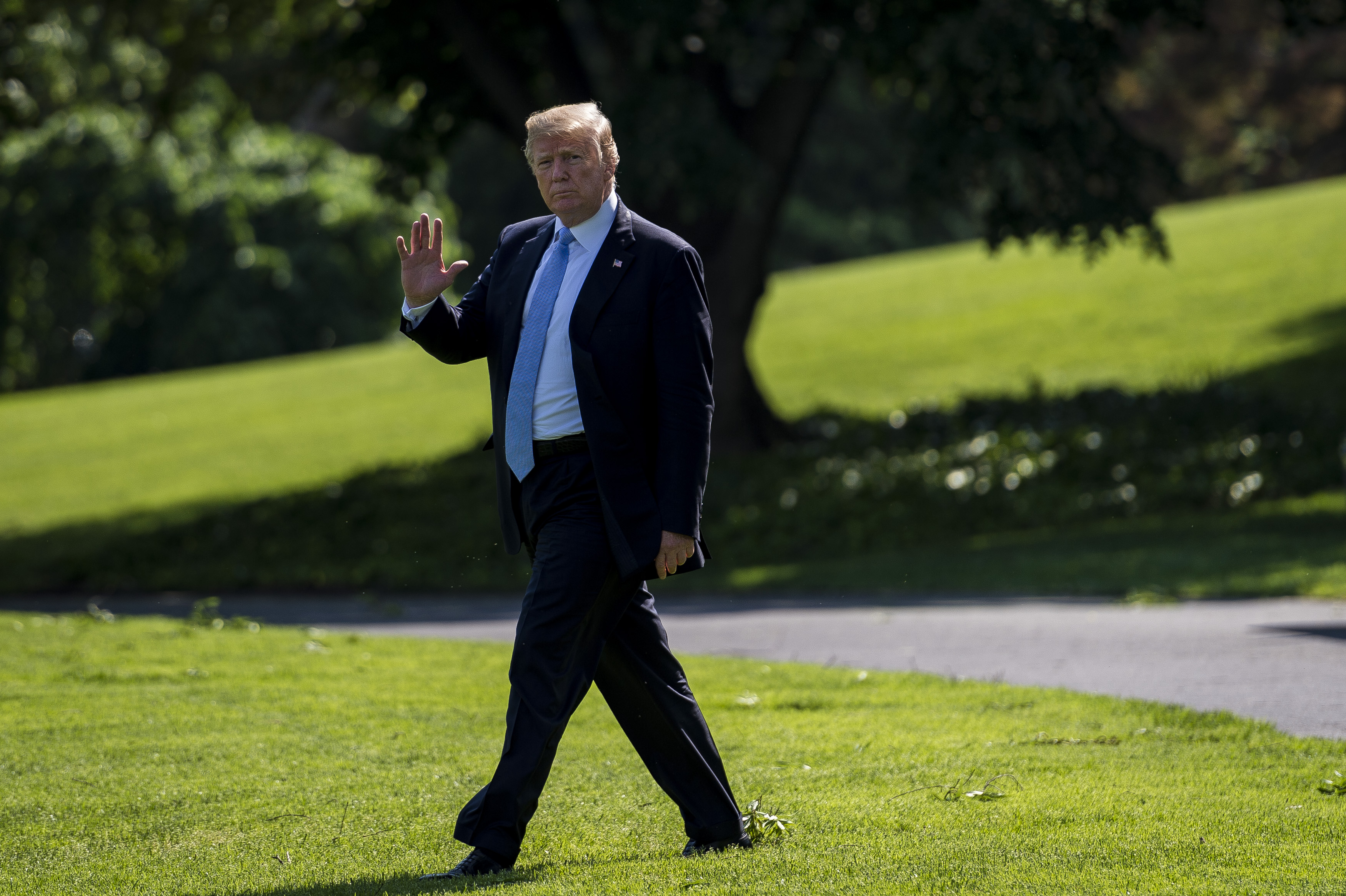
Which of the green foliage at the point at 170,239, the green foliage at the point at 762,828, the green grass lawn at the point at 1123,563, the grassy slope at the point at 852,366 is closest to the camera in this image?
the green foliage at the point at 762,828

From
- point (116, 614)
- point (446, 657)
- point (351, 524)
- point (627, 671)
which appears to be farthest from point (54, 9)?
point (627, 671)

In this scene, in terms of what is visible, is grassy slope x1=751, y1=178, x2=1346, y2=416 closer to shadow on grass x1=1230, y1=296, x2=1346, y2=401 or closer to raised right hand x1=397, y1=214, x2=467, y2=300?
shadow on grass x1=1230, y1=296, x2=1346, y2=401

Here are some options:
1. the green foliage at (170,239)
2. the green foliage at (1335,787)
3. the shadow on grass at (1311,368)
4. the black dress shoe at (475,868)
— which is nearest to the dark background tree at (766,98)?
the shadow on grass at (1311,368)

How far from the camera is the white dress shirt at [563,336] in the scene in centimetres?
435

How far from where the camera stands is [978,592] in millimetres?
11836

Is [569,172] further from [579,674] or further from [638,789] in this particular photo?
[638,789]

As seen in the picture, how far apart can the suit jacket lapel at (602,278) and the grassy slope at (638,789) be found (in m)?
1.52

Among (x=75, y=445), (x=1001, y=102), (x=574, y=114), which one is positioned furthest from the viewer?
(x=75, y=445)

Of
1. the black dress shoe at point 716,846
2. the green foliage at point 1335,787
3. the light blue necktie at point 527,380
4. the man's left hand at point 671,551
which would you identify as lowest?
the black dress shoe at point 716,846

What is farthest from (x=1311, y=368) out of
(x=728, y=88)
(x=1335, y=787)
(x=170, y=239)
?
(x=170, y=239)

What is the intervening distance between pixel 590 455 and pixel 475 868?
3.85 ft

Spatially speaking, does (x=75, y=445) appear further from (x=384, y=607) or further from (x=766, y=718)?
(x=766, y=718)

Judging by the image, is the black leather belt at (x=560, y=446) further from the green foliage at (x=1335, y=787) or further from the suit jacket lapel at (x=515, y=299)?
the green foliage at (x=1335, y=787)

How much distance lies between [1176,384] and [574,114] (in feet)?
55.1
